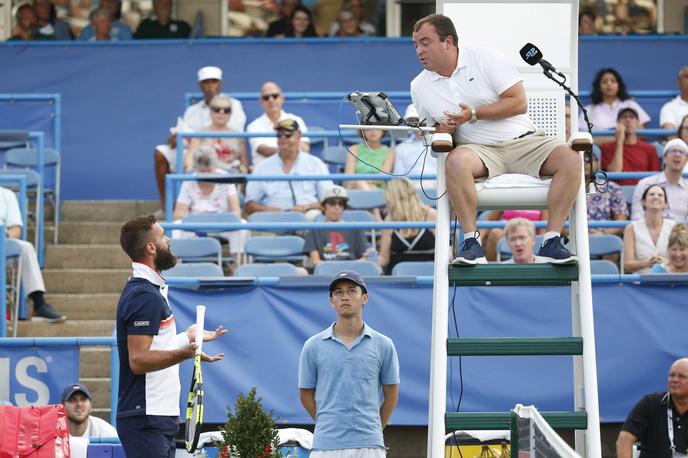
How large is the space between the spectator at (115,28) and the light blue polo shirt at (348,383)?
28.8 ft

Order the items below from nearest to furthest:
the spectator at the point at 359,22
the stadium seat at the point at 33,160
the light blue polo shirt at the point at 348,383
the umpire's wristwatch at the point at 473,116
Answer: the umpire's wristwatch at the point at 473,116
the light blue polo shirt at the point at 348,383
the stadium seat at the point at 33,160
the spectator at the point at 359,22

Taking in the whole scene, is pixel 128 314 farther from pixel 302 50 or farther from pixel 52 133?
pixel 302 50

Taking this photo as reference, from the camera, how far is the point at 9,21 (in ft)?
52.1

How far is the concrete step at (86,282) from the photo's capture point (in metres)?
12.4

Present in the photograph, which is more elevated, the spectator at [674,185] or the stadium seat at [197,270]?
the spectator at [674,185]

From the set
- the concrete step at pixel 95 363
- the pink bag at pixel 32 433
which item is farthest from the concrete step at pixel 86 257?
the pink bag at pixel 32 433

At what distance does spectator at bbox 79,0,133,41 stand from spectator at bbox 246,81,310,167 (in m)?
2.72

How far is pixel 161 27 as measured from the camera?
1560 cm

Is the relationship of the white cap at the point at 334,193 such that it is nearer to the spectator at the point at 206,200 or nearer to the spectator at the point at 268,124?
the spectator at the point at 206,200

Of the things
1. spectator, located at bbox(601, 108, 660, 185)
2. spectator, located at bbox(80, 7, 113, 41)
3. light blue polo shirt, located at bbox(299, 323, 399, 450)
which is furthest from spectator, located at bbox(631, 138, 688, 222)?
spectator, located at bbox(80, 7, 113, 41)

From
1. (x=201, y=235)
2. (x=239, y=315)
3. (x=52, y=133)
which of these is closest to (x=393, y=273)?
(x=239, y=315)

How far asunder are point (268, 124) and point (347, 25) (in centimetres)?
246

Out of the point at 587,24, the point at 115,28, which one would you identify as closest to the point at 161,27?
the point at 115,28

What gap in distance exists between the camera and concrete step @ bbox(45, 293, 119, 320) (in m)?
12.0
